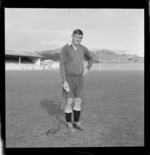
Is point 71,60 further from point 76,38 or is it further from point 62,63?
point 76,38

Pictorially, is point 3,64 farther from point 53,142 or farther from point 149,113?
point 149,113

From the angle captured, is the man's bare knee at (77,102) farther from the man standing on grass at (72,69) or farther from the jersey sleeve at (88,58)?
the jersey sleeve at (88,58)

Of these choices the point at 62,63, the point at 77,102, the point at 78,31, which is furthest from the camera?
the point at 77,102

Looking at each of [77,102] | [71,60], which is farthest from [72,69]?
[77,102]

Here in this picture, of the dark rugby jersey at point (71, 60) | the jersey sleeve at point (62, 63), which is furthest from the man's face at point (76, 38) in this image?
the jersey sleeve at point (62, 63)

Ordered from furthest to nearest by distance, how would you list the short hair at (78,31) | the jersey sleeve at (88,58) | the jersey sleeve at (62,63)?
the jersey sleeve at (88,58) → the jersey sleeve at (62,63) → the short hair at (78,31)

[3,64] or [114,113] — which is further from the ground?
[3,64]

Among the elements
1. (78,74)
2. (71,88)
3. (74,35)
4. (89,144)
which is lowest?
(89,144)

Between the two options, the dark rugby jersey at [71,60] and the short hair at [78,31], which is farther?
the dark rugby jersey at [71,60]

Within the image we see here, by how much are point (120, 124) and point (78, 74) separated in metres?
1.42

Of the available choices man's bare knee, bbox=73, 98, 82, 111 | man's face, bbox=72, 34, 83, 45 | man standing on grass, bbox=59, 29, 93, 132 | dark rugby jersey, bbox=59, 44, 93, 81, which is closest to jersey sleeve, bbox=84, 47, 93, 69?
man standing on grass, bbox=59, 29, 93, 132

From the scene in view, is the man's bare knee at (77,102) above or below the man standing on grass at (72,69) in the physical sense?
below
